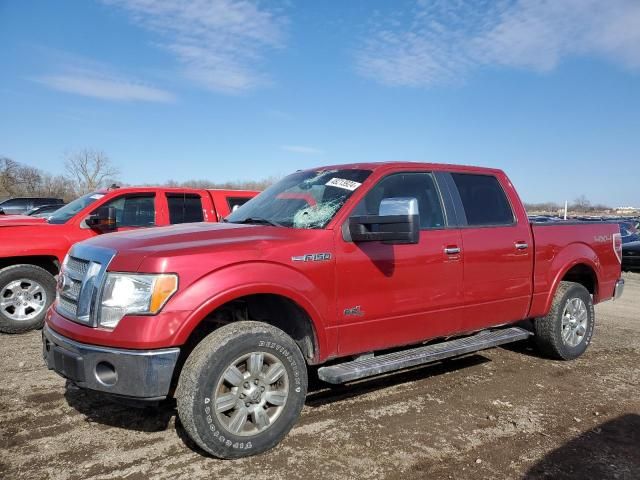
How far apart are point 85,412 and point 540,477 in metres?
3.31

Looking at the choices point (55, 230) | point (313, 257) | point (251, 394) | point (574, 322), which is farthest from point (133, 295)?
point (574, 322)

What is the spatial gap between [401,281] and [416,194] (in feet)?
2.89

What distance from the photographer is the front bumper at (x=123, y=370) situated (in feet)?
9.73

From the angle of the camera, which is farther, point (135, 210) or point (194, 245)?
point (135, 210)

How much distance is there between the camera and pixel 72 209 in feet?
24.0

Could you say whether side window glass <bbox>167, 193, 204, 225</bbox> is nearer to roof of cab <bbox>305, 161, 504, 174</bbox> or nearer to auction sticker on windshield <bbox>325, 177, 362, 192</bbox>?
roof of cab <bbox>305, 161, 504, 174</bbox>

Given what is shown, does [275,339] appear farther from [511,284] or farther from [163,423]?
[511,284]

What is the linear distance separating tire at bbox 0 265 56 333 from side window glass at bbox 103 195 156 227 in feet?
4.33

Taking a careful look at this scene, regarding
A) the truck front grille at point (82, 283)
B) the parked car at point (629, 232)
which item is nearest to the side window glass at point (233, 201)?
the truck front grille at point (82, 283)

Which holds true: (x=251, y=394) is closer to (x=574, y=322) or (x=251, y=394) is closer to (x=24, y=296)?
(x=574, y=322)

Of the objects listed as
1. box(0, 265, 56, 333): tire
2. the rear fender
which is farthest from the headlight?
box(0, 265, 56, 333): tire

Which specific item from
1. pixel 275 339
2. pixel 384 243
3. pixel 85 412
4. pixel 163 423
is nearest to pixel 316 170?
pixel 384 243

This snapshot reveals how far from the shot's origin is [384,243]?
387cm

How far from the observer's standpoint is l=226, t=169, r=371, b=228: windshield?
3936 mm
